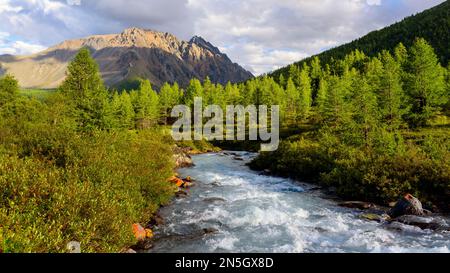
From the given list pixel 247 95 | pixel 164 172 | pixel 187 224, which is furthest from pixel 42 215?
pixel 247 95

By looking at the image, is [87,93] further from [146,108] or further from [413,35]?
[413,35]

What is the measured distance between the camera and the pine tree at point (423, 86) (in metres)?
51.3

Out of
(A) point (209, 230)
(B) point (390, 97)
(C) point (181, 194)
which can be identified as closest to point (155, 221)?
(A) point (209, 230)

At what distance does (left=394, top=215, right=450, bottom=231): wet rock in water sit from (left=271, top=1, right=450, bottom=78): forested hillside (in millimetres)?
119900

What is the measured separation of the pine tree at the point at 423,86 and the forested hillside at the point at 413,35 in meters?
80.1

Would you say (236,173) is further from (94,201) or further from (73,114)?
(94,201)

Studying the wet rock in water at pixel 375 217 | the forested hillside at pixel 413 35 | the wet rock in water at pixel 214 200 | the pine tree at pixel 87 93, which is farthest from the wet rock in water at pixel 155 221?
the forested hillside at pixel 413 35

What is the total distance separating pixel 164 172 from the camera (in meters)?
28.4

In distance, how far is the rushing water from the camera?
58.6 feet

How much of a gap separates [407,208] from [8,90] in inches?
2501

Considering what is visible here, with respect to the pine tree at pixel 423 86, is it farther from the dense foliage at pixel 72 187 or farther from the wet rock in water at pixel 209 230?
the wet rock in water at pixel 209 230

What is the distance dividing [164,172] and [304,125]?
174 ft

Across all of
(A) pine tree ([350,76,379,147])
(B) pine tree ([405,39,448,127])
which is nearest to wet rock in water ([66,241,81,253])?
(A) pine tree ([350,76,379,147])

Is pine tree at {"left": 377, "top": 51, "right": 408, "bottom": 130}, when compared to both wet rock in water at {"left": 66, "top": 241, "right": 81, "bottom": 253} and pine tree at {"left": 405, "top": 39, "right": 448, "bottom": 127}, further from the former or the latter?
wet rock in water at {"left": 66, "top": 241, "right": 81, "bottom": 253}
